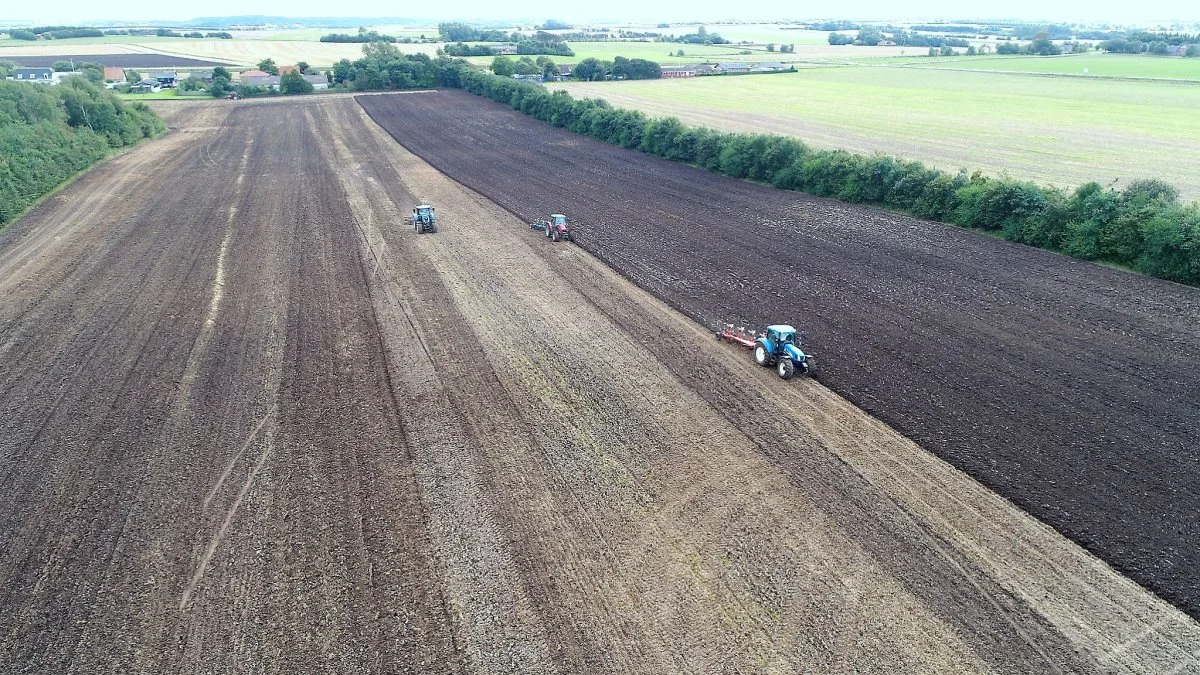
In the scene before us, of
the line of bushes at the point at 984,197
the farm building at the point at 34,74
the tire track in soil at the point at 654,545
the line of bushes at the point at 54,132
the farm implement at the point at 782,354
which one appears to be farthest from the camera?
the farm building at the point at 34,74

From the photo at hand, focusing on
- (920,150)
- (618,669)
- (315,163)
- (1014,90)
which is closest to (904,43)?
(1014,90)

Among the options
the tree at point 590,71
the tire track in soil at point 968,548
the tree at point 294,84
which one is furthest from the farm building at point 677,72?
the tire track in soil at point 968,548

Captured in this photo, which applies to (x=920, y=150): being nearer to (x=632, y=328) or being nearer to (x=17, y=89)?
(x=632, y=328)

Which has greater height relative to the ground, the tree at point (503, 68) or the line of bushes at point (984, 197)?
the tree at point (503, 68)

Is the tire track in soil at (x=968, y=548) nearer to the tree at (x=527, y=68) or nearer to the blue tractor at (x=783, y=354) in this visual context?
the blue tractor at (x=783, y=354)

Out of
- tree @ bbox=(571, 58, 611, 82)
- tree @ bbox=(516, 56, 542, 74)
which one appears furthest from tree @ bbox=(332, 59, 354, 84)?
tree @ bbox=(571, 58, 611, 82)

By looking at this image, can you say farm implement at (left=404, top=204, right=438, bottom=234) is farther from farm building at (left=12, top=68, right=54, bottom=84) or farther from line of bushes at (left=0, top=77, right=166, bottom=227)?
farm building at (left=12, top=68, right=54, bottom=84)
